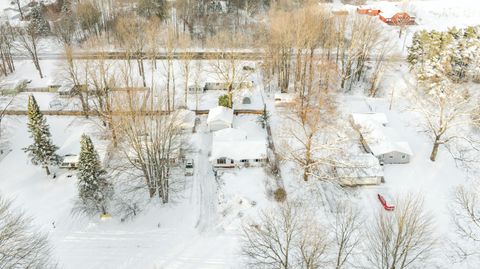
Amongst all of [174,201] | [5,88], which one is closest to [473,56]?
[174,201]

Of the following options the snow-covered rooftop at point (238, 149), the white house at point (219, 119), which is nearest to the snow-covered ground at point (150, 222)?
the snow-covered rooftop at point (238, 149)

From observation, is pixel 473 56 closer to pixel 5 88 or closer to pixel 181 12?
pixel 181 12

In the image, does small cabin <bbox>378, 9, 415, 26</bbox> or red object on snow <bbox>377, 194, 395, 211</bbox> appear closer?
red object on snow <bbox>377, 194, 395, 211</bbox>

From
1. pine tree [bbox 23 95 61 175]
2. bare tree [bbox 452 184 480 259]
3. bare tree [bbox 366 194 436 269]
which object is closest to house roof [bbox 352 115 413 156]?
bare tree [bbox 452 184 480 259]

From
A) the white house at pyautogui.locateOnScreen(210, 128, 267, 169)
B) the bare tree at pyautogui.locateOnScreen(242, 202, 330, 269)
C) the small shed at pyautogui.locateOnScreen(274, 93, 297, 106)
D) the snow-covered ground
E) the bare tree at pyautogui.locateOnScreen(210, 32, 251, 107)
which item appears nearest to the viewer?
the bare tree at pyautogui.locateOnScreen(242, 202, 330, 269)

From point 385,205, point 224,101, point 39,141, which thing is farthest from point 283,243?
point 39,141

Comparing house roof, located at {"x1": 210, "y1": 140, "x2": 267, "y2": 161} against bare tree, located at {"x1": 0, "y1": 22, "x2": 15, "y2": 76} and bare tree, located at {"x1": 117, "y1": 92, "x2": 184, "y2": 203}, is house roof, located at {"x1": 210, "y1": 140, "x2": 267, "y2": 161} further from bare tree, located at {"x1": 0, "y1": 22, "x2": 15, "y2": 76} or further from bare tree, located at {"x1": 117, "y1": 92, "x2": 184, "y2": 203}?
bare tree, located at {"x1": 0, "y1": 22, "x2": 15, "y2": 76}
